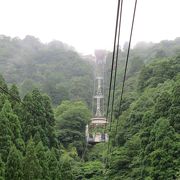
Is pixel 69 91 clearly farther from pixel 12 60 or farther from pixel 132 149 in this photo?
pixel 132 149

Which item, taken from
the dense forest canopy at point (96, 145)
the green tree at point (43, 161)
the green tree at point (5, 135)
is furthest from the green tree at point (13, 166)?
the green tree at point (43, 161)

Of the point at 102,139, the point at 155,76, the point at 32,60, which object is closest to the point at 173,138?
the point at 155,76

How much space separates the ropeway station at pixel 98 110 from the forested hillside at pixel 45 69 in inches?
52.2

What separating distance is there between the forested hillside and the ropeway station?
4.35 ft

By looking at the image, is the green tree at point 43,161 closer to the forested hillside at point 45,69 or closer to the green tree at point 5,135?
the green tree at point 5,135

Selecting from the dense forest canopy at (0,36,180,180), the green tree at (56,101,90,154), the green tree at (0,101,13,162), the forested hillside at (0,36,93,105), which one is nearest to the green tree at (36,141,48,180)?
the dense forest canopy at (0,36,180,180)

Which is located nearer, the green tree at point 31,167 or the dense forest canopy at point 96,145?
the green tree at point 31,167

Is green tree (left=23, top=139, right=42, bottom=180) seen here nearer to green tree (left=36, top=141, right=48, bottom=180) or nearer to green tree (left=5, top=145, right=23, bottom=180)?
green tree (left=5, top=145, right=23, bottom=180)

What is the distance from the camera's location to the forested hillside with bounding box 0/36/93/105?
58156 millimetres

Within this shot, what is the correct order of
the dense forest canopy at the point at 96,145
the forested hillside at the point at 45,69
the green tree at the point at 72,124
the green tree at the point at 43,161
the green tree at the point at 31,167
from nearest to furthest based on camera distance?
the green tree at the point at 31,167
the dense forest canopy at the point at 96,145
the green tree at the point at 43,161
the green tree at the point at 72,124
the forested hillside at the point at 45,69

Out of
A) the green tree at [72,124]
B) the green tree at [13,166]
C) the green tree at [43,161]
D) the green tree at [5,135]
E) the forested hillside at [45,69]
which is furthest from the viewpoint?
the forested hillside at [45,69]

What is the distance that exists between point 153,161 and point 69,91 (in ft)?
137

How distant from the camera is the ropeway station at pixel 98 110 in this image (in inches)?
1602

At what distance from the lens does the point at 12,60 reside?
74.9 metres
